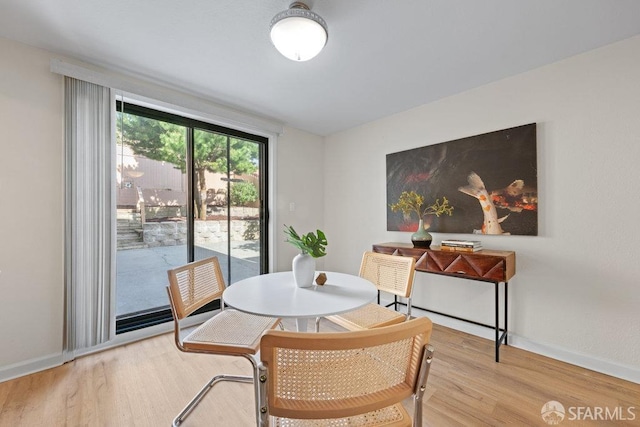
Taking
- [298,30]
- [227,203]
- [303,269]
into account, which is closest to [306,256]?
[303,269]

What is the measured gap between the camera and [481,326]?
2410 millimetres

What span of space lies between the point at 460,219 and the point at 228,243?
8.18ft

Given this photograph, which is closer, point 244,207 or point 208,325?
point 208,325

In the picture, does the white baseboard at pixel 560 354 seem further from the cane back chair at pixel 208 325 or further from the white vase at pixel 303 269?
the cane back chair at pixel 208 325

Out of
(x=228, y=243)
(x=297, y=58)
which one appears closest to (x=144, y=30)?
(x=297, y=58)

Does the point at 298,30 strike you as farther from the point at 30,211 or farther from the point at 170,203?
Answer: the point at 30,211

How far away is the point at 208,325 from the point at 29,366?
1.45m

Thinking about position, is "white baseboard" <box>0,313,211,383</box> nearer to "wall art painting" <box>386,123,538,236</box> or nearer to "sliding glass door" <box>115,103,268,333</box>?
"sliding glass door" <box>115,103,268,333</box>

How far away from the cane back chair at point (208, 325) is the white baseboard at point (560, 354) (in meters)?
1.93

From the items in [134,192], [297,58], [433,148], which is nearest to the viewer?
Result: [297,58]

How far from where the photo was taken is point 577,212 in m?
1.98

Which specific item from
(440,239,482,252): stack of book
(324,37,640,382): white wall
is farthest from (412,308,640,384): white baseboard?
(440,239,482,252): stack of book

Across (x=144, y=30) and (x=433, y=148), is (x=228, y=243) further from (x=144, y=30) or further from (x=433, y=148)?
(x=433, y=148)

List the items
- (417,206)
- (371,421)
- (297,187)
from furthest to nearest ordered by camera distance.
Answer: (297,187)
(417,206)
(371,421)
